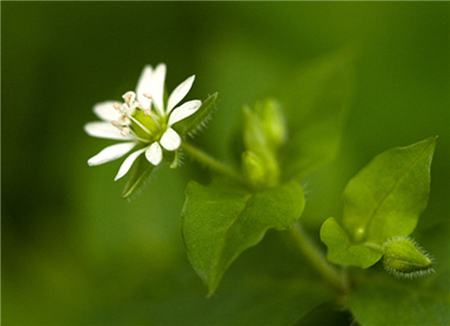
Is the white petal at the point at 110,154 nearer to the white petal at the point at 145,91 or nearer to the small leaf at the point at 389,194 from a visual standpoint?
the white petal at the point at 145,91

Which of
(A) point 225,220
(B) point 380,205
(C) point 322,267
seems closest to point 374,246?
(B) point 380,205

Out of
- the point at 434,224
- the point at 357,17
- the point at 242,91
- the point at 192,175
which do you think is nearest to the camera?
the point at 434,224

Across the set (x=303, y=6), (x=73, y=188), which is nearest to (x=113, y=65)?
(x=73, y=188)

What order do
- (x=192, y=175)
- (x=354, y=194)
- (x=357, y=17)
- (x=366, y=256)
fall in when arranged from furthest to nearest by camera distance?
(x=357, y=17)
(x=192, y=175)
(x=354, y=194)
(x=366, y=256)

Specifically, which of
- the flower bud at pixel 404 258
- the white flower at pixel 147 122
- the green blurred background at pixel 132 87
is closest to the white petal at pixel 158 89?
the white flower at pixel 147 122

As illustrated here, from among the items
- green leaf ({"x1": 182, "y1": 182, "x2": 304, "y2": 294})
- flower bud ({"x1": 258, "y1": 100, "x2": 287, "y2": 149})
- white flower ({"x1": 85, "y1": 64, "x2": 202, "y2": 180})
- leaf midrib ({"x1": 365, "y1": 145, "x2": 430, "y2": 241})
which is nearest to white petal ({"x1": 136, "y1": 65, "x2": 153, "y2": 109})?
white flower ({"x1": 85, "y1": 64, "x2": 202, "y2": 180})

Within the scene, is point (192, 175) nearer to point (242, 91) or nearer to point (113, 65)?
point (242, 91)
